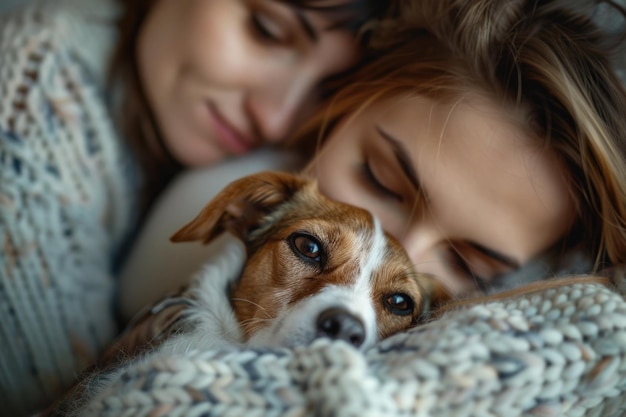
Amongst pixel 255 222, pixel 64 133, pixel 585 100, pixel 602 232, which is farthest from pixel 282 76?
pixel 602 232

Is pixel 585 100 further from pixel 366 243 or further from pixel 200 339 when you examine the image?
pixel 200 339

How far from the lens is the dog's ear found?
917 mm

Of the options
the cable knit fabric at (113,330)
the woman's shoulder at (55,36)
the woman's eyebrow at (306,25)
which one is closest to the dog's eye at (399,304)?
the cable knit fabric at (113,330)

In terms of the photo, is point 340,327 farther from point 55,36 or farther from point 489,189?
point 55,36

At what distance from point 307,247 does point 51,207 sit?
0.61 metres

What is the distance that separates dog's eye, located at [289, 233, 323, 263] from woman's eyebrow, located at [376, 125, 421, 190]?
23 centimetres

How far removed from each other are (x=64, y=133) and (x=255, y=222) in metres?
0.51

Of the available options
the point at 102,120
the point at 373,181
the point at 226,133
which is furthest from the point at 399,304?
the point at 102,120

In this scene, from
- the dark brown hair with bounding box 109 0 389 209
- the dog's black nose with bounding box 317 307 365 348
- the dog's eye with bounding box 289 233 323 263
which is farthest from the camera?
the dark brown hair with bounding box 109 0 389 209

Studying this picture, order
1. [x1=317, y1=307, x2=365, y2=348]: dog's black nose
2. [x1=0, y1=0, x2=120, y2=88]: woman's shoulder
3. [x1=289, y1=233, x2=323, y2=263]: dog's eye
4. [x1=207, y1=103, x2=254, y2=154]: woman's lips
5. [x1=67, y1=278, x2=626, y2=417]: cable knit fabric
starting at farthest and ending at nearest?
[x1=207, y1=103, x2=254, y2=154]: woman's lips < [x1=0, y1=0, x2=120, y2=88]: woman's shoulder < [x1=289, y1=233, x2=323, y2=263]: dog's eye < [x1=317, y1=307, x2=365, y2=348]: dog's black nose < [x1=67, y1=278, x2=626, y2=417]: cable knit fabric

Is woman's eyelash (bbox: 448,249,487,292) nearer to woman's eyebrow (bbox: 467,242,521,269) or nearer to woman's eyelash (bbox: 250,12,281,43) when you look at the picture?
woman's eyebrow (bbox: 467,242,521,269)

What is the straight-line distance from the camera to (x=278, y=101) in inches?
49.5

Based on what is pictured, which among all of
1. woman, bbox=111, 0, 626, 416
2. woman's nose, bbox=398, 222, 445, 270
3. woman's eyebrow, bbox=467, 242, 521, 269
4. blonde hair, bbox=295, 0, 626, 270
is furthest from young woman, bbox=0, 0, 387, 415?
woman's eyebrow, bbox=467, 242, 521, 269

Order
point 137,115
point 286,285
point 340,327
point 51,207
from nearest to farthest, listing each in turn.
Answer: point 340,327
point 286,285
point 51,207
point 137,115
